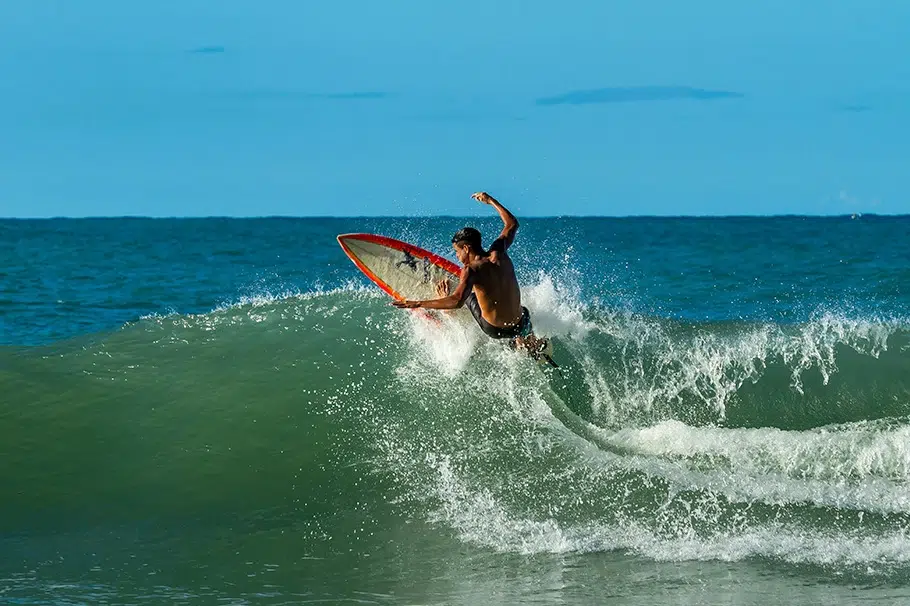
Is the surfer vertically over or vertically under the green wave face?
over

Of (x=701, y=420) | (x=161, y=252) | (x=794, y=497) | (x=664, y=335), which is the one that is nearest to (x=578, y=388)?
(x=701, y=420)

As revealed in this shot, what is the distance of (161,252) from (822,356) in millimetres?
34149

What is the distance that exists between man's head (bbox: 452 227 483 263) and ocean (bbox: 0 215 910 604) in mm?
1343

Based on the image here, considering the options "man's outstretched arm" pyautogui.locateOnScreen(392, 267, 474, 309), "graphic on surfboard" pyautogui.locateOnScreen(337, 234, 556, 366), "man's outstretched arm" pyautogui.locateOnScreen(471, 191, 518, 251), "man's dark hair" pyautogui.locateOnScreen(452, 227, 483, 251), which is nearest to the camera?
"man's outstretched arm" pyautogui.locateOnScreen(392, 267, 474, 309)

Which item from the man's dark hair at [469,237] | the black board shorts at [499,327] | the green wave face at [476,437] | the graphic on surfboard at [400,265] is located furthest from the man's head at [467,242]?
the graphic on surfboard at [400,265]

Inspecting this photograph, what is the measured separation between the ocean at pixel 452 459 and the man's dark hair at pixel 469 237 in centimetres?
141

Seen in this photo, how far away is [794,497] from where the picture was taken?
24.8ft

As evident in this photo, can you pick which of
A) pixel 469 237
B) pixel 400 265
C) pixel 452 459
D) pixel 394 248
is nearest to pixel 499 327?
pixel 469 237

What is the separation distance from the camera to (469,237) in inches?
338

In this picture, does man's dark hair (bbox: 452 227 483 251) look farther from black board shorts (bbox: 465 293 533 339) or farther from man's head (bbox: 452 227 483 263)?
black board shorts (bbox: 465 293 533 339)

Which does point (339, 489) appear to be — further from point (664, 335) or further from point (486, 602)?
point (664, 335)

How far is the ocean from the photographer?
6379mm

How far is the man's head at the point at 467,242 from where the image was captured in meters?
8.60

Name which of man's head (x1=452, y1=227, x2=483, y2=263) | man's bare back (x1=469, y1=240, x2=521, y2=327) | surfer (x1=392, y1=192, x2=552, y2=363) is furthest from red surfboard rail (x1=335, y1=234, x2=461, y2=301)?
man's head (x1=452, y1=227, x2=483, y2=263)
